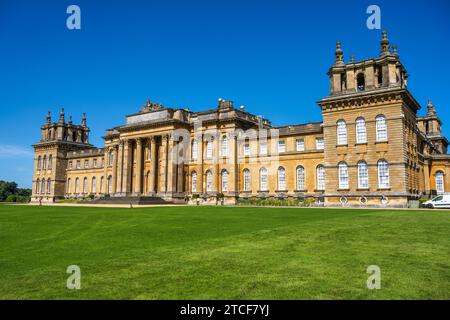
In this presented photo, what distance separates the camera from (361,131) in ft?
121

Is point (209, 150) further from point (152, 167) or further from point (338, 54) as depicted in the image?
point (338, 54)

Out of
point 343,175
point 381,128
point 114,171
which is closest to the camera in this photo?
point 381,128

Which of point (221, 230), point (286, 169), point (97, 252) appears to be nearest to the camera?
point (97, 252)

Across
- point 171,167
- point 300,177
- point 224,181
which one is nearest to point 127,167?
point 171,167

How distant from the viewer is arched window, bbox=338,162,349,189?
37.2 metres

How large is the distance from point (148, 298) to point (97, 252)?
14.6 ft

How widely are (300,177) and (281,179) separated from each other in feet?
8.56

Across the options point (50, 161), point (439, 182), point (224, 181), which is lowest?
point (439, 182)

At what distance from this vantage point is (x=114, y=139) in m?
64.4

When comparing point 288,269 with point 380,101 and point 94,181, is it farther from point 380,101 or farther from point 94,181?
point 94,181

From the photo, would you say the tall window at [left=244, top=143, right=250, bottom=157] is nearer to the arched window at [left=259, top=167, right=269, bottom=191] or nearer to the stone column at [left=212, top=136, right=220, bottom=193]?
the arched window at [left=259, top=167, right=269, bottom=191]

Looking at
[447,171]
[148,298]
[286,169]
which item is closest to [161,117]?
[286,169]
